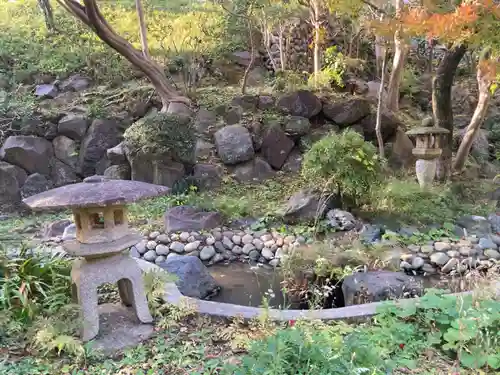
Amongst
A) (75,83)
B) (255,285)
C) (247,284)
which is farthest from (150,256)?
(75,83)

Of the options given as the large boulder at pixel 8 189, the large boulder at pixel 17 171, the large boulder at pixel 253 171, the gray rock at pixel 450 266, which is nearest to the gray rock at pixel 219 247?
the large boulder at pixel 253 171

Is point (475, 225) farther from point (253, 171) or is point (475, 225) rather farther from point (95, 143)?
point (95, 143)

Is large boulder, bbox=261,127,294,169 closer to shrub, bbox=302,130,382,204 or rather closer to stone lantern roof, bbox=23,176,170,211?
shrub, bbox=302,130,382,204

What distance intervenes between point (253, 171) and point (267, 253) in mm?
2818

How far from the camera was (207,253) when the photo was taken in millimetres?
5516

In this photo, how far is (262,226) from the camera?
6.09m

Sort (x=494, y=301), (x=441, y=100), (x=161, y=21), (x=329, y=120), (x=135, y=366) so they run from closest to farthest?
(x=135, y=366), (x=494, y=301), (x=441, y=100), (x=329, y=120), (x=161, y=21)

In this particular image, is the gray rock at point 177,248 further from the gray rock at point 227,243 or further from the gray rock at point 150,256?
the gray rock at point 227,243

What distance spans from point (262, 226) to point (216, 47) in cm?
571

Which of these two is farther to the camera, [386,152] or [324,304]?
[386,152]

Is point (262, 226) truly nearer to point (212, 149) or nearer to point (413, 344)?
point (212, 149)

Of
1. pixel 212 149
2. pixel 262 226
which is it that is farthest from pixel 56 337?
pixel 212 149

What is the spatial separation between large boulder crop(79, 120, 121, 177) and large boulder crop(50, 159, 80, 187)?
0.20 metres

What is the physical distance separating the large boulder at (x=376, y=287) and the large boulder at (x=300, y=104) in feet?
16.7
